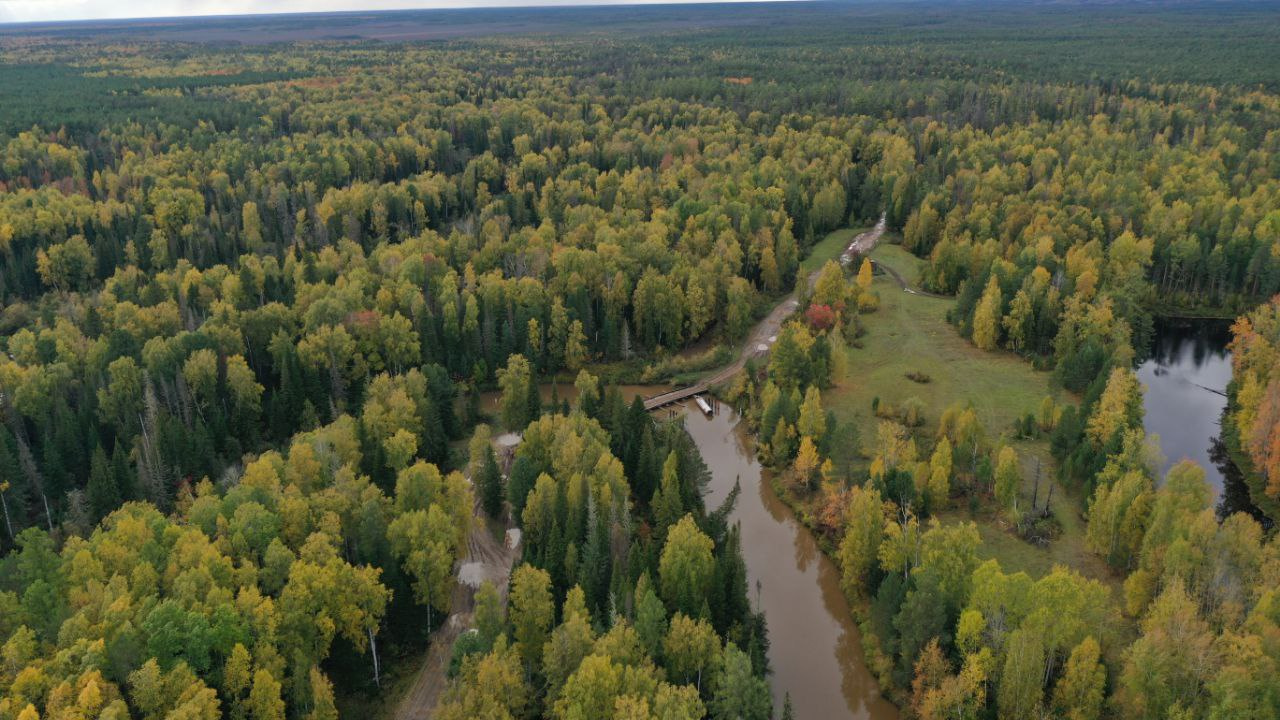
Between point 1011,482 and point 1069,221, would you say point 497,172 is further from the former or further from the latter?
point 1011,482

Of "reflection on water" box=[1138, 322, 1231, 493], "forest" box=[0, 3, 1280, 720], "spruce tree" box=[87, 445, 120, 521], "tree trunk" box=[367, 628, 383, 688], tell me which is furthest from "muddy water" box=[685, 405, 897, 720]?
"spruce tree" box=[87, 445, 120, 521]

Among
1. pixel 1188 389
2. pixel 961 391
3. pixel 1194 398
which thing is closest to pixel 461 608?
pixel 961 391

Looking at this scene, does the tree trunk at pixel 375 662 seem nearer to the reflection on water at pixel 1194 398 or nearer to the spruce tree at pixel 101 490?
the spruce tree at pixel 101 490

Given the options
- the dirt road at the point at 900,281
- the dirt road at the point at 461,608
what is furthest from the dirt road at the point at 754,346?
the dirt road at the point at 461,608

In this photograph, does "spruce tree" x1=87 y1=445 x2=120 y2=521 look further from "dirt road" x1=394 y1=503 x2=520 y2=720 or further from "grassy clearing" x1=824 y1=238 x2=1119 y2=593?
"grassy clearing" x1=824 y1=238 x2=1119 y2=593

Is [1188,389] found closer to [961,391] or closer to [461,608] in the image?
[961,391]
